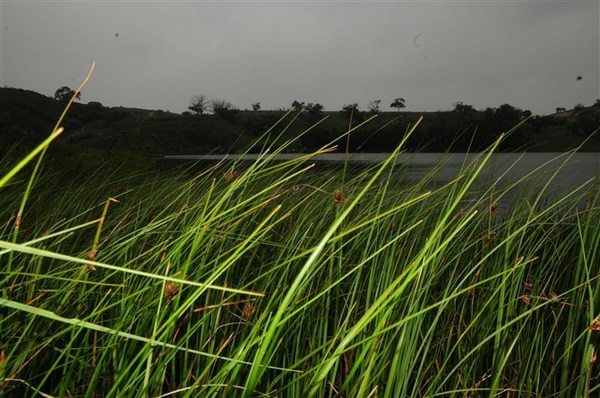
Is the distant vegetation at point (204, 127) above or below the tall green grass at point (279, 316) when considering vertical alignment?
above

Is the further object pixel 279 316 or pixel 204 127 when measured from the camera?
pixel 204 127

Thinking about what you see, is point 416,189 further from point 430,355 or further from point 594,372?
point 594,372

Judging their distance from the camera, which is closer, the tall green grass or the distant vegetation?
the tall green grass

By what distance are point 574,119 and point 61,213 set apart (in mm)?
79378

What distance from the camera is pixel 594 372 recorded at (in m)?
1.67

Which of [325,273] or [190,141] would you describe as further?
[190,141]

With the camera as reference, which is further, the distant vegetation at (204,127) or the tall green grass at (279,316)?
the distant vegetation at (204,127)

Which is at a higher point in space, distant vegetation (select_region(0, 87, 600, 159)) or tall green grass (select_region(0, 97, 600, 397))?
distant vegetation (select_region(0, 87, 600, 159))

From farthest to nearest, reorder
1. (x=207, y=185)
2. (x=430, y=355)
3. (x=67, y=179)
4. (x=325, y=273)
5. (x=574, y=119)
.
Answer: (x=574, y=119), (x=67, y=179), (x=207, y=185), (x=325, y=273), (x=430, y=355)

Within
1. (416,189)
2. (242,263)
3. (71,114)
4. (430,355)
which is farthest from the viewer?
(71,114)

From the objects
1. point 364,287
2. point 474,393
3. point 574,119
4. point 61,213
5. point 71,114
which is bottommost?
point 474,393

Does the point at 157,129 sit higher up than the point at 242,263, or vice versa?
the point at 157,129

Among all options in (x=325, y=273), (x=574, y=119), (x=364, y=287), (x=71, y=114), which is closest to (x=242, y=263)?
(x=325, y=273)

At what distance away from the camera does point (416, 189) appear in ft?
9.04
